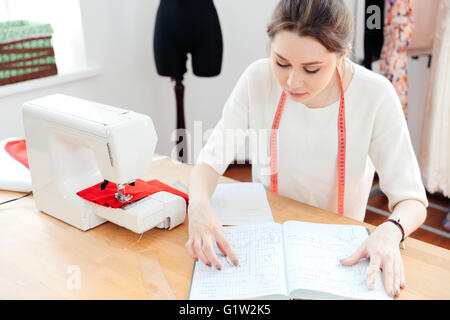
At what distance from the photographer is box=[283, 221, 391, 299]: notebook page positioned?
44.4 inches

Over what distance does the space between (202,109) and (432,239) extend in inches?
71.3

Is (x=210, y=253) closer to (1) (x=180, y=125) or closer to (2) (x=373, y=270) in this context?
(2) (x=373, y=270)

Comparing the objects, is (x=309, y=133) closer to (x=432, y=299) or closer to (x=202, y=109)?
(x=432, y=299)

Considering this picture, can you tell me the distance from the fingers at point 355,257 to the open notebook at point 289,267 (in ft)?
0.04

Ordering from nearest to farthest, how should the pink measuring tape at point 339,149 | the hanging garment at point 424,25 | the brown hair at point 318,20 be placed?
1. the brown hair at point 318,20
2. the pink measuring tape at point 339,149
3. the hanging garment at point 424,25

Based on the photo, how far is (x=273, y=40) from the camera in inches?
55.7

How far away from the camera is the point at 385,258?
46.7 inches

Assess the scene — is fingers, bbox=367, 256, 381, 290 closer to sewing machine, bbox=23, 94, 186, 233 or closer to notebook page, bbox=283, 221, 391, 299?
notebook page, bbox=283, 221, 391, 299

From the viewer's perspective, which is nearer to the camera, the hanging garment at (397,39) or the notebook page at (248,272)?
the notebook page at (248,272)

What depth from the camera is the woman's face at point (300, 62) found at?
1.34 m

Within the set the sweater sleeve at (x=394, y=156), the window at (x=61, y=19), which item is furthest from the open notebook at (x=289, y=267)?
the window at (x=61, y=19)

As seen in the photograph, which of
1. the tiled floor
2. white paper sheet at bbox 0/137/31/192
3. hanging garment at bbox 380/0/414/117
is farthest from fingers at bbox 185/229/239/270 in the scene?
the tiled floor

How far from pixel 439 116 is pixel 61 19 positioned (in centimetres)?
223

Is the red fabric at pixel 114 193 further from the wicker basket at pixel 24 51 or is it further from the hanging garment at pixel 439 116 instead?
the hanging garment at pixel 439 116
